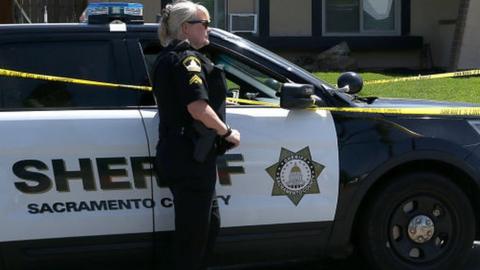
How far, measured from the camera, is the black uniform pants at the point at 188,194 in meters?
3.69

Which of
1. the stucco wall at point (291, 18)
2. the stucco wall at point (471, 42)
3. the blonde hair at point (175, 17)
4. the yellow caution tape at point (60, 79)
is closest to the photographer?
the blonde hair at point (175, 17)

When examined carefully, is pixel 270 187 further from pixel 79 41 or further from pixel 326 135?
pixel 79 41

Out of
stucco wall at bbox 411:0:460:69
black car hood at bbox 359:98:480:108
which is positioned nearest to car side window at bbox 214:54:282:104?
black car hood at bbox 359:98:480:108

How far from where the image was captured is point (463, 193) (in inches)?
182

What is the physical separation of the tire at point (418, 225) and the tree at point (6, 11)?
10728 mm

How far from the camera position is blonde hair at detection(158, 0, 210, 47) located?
12.1 ft

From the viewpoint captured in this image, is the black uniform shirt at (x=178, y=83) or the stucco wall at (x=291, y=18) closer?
the black uniform shirt at (x=178, y=83)

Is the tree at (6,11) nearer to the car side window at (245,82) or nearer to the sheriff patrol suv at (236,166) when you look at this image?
the sheriff patrol suv at (236,166)

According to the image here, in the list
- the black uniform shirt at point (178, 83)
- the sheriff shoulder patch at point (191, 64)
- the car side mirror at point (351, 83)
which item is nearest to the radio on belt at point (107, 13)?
the black uniform shirt at point (178, 83)

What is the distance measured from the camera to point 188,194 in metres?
3.73

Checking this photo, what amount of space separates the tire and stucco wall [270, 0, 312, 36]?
476 inches

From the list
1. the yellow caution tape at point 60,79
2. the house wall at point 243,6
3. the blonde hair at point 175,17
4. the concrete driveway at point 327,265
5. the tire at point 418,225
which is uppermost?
the house wall at point 243,6

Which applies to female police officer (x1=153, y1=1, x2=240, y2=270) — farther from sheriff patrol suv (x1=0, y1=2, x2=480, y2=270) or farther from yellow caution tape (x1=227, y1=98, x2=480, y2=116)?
yellow caution tape (x1=227, y1=98, x2=480, y2=116)

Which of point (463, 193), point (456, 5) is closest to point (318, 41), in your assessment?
point (456, 5)
